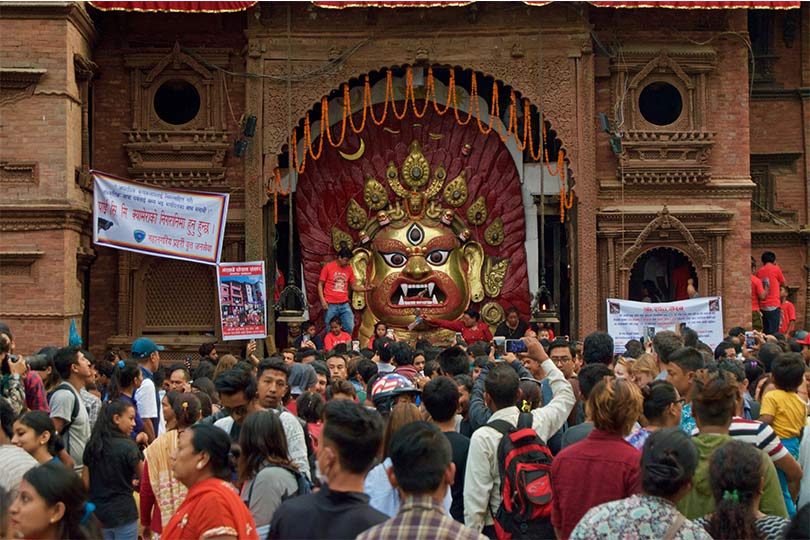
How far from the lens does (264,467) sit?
5.71 metres

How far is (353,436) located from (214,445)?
2.83 ft

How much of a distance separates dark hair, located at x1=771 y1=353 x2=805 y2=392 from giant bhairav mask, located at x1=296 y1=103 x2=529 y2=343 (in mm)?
12008

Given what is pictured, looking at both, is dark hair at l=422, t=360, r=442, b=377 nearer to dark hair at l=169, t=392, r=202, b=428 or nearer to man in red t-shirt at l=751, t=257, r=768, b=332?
dark hair at l=169, t=392, r=202, b=428

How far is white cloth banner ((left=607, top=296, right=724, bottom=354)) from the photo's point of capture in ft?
53.0

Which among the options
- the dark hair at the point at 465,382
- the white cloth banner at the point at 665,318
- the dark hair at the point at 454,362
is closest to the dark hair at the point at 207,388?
the dark hair at the point at 454,362

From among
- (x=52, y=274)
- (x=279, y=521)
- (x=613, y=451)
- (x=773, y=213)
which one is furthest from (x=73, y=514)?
(x=773, y=213)

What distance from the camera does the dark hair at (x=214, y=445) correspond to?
5.12 m

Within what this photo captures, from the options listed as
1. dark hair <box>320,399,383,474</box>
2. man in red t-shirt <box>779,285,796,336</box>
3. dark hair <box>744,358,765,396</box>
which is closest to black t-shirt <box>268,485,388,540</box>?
dark hair <box>320,399,383,474</box>

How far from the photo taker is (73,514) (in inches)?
181

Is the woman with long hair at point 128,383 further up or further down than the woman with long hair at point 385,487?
further up

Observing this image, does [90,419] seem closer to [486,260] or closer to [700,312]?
[700,312]

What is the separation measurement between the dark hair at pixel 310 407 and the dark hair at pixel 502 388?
1.26 m

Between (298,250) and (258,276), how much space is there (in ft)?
9.36

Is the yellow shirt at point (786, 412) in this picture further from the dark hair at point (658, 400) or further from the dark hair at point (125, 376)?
the dark hair at point (125, 376)
